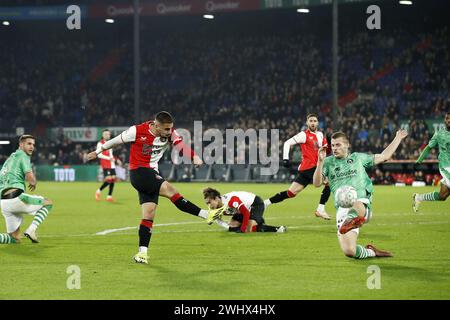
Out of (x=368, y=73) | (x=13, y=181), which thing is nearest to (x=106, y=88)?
(x=368, y=73)

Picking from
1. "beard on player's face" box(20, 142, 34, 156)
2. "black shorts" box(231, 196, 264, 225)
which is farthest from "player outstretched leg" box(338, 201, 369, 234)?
"beard on player's face" box(20, 142, 34, 156)

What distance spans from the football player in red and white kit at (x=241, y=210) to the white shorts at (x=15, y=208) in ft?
10.1

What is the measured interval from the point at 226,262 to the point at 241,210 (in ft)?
13.7

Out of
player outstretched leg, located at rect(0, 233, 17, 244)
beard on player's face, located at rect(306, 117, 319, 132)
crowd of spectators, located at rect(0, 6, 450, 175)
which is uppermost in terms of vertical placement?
crowd of spectators, located at rect(0, 6, 450, 175)

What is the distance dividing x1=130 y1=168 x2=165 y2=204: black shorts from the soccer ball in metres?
2.63

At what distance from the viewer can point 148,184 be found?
41.7ft

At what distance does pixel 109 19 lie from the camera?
2115 inches

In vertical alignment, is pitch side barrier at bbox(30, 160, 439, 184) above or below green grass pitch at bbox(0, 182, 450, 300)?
above

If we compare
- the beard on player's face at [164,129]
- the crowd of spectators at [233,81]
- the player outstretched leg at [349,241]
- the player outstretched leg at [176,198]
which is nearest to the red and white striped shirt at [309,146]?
the player outstretched leg at [176,198]

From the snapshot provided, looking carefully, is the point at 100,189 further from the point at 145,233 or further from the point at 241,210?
the point at 145,233

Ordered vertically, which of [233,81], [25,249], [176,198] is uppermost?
[233,81]

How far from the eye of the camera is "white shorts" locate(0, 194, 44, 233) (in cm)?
1487

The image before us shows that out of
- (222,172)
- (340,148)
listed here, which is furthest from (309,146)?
(222,172)

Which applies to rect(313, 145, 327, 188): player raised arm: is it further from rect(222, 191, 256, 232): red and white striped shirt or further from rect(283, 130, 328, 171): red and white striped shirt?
rect(283, 130, 328, 171): red and white striped shirt
